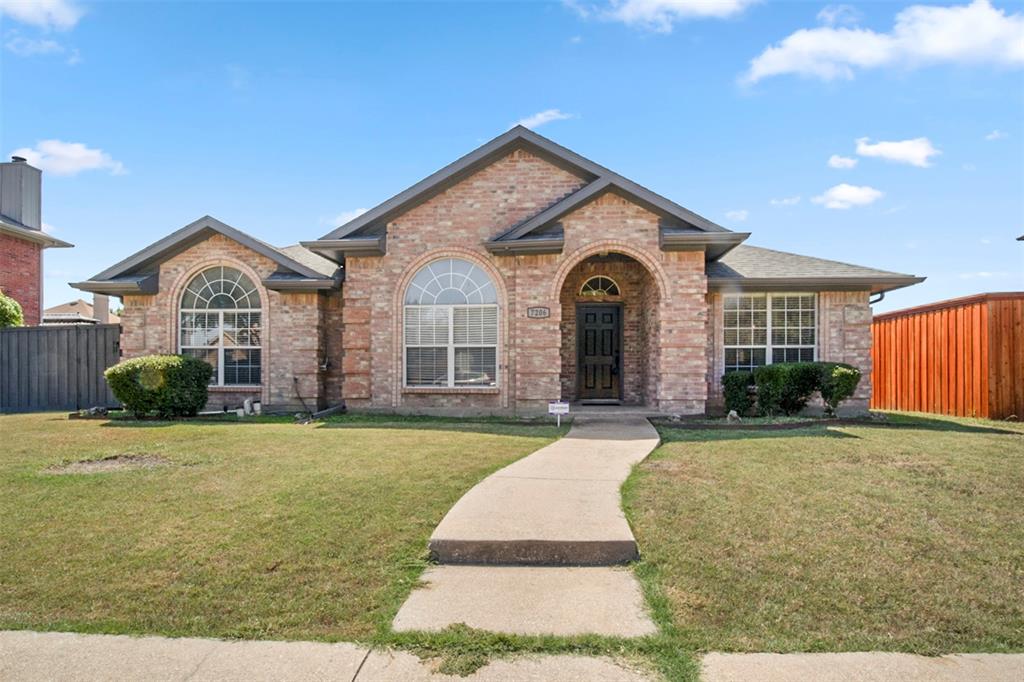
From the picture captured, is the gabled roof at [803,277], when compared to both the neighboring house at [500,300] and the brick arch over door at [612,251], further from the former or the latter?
the brick arch over door at [612,251]

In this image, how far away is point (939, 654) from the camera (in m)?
3.12

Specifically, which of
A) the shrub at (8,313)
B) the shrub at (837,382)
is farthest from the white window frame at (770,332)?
the shrub at (8,313)

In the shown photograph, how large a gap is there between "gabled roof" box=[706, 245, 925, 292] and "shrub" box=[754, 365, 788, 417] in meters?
1.96

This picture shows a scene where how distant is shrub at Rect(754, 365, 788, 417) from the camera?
40.2 ft

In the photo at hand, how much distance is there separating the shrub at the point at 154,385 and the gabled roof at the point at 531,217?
3658 mm

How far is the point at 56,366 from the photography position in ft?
49.6

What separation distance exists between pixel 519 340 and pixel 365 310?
137 inches

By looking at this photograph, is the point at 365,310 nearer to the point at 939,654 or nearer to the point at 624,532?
the point at 624,532

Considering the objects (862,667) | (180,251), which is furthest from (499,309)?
(862,667)

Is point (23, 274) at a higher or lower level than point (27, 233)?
lower

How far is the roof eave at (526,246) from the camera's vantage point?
12.2m

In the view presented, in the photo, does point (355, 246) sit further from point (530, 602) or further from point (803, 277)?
point (530, 602)

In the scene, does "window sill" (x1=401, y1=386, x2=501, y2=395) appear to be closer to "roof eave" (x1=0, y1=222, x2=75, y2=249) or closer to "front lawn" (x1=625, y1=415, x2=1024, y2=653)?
"front lawn" (x1=625, y1=415, x2=1024, y2=653)

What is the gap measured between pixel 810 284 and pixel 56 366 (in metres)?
18.2
